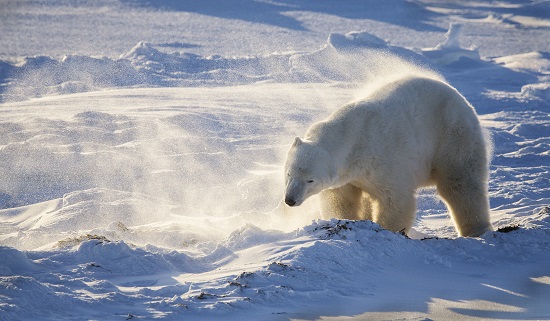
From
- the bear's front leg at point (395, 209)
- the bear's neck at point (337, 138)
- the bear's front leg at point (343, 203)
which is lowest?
the bear's front leg at point (395, 209)

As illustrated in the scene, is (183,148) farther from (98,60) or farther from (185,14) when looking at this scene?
(185,14)

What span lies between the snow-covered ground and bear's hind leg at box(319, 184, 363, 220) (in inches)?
16.5

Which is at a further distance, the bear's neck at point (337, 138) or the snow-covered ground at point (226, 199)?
the bear's neck at point (337, 138)

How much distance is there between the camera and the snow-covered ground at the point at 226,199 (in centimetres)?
378

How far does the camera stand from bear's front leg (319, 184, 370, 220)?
6.18 meters

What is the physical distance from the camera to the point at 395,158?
5742 millimetres

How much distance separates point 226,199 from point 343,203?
3.35 metres

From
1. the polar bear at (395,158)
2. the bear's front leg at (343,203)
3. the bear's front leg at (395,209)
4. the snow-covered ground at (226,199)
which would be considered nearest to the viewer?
the snow-covered ground at (226,199)

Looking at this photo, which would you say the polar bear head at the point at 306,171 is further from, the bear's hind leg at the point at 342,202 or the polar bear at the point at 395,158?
the bear's hind leg at the point at 342,202

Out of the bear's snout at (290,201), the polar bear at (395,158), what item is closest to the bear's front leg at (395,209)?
the polar bear at (395,158)

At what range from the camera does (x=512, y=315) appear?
3.70 metres

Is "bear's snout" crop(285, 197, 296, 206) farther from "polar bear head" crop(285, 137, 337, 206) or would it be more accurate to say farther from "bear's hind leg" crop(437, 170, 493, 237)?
"bear's hind leg" crop(437, 170, 493, 237)

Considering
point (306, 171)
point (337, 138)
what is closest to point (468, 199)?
point (337, 138)

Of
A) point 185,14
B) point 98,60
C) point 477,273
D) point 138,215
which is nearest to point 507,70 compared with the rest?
point 98,60
